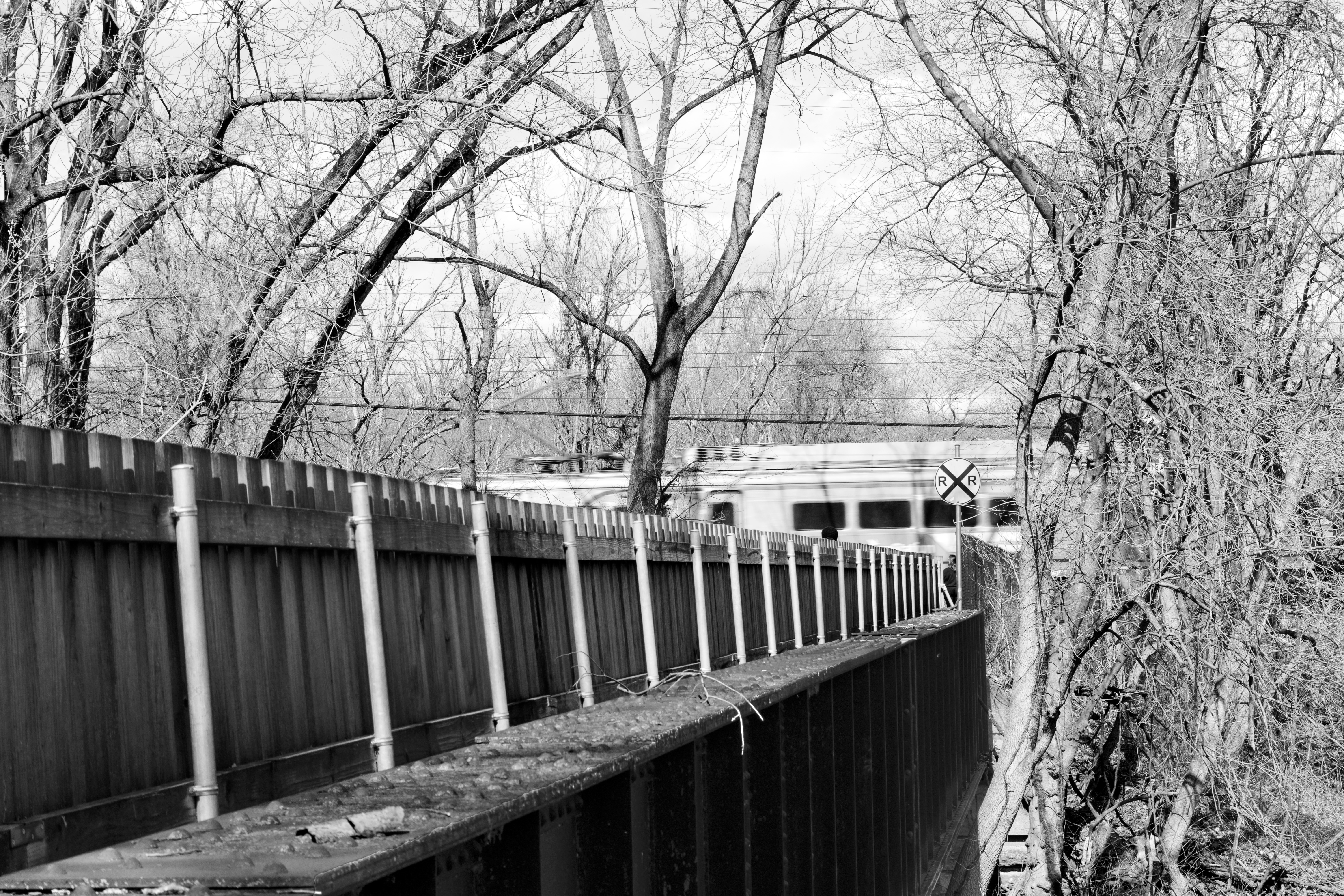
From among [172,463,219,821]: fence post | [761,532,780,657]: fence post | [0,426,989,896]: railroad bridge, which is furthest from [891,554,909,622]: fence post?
[172,463,219,821]: fence post

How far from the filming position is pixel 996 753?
21188 millimetres

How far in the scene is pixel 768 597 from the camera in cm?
982

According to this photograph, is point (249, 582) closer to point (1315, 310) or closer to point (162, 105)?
point (162, 105)

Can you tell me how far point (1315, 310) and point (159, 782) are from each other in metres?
17.4

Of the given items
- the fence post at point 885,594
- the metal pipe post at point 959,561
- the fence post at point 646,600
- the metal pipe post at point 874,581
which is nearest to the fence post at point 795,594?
the metal pipe post at point 874,581

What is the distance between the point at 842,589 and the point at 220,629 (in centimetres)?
1033

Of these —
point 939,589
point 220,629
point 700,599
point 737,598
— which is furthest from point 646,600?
point 939,589

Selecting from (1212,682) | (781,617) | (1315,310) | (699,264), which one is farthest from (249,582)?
(699,264)

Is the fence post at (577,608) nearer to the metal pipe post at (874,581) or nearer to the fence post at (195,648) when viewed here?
the fence post at (195,648)

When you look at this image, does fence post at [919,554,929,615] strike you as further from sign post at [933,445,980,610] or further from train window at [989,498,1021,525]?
train window at [989,498,1021,525]

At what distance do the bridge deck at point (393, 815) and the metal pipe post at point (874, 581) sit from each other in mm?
12130

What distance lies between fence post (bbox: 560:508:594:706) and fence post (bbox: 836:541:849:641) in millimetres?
7424

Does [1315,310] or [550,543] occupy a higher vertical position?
[1315,310]

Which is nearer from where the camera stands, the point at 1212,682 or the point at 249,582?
the point at 249,582
